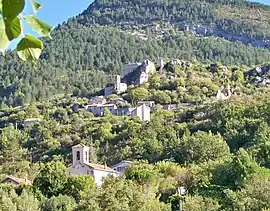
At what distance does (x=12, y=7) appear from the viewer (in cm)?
73

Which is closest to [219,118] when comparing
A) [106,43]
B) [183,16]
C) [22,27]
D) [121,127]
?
[121,127]

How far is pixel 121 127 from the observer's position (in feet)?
166

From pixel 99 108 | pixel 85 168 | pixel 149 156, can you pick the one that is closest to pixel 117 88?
pixel 99 108

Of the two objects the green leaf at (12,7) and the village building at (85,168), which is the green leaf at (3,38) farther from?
the village building at (85,168)

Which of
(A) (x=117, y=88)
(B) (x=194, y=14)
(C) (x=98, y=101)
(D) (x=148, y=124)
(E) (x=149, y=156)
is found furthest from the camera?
(B) (x=194, y=14)

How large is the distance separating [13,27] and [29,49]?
0.06 m

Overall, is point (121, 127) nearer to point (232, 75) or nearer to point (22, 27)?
point (232, 75)

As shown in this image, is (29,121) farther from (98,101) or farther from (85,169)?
(85,169)

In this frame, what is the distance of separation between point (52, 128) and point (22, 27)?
53.1 m

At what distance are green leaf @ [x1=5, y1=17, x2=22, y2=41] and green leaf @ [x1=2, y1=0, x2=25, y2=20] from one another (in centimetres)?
A: 2

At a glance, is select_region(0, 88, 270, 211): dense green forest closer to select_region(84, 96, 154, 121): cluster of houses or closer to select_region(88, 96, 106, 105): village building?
Answer: select_region(84, 96, 154, 121): cluster of houses

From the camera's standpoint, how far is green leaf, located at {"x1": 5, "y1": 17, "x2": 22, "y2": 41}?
2.46ft

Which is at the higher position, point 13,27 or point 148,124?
point 148,124

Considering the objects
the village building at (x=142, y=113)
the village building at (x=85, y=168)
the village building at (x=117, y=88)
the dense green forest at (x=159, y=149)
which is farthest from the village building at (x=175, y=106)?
the village building at (x=85, y=168)
